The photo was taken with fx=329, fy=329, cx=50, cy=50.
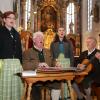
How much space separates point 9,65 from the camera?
5.11 meters

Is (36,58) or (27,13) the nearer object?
(36,58)

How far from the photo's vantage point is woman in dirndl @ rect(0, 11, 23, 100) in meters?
5.10

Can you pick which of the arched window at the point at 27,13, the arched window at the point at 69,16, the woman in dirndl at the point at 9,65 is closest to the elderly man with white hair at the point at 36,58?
the woman in dirndl at the point at 9,65

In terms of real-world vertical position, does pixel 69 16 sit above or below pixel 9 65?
above

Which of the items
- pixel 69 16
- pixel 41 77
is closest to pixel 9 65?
pixel 41 77

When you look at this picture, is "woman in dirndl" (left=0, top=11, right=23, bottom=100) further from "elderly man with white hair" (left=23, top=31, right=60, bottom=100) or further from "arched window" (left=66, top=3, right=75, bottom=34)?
"arched window" (left=66, top=3, right=75, bottom=34)

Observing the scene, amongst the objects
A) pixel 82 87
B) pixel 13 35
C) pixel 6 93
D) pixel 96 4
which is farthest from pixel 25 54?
pixel 96 4

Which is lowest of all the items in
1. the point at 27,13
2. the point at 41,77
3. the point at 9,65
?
the point at 41,77

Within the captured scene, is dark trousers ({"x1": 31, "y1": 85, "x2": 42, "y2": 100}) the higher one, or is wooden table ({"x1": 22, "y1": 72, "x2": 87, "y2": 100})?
wooden table ({"x1": 22, "y1": 72, "x2": 87, "y2": 100})

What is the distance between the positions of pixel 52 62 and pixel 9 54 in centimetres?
98

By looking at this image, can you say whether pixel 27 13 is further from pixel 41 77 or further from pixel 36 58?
pixel 41 77

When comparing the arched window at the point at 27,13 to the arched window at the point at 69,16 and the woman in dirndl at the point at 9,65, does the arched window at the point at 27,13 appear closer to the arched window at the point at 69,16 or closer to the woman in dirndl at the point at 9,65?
the arched window at the point at 69,16

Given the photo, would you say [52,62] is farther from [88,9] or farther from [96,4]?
[88,9]

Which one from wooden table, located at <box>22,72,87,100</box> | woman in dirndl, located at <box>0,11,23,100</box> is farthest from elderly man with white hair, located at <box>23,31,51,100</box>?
wooden table, located at <box>22,72,87,100</box>
